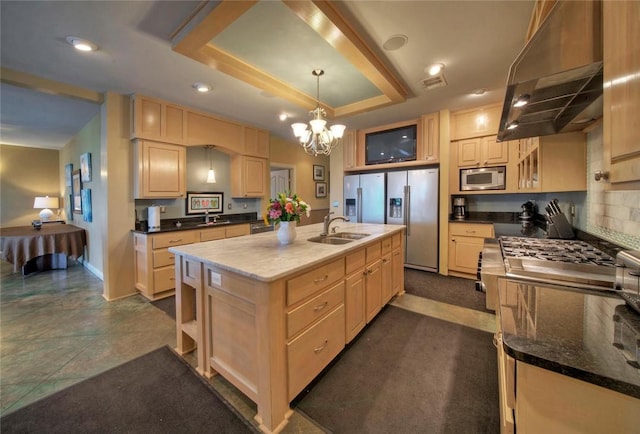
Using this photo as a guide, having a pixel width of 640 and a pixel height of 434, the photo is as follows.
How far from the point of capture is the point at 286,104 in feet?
11.3

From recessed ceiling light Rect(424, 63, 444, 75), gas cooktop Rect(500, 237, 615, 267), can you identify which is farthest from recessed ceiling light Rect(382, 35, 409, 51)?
gas cooktop Rect(500, 237, 615, 267)

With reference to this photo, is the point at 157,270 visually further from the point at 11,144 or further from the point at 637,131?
the point at 11,144

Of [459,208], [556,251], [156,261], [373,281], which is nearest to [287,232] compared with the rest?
[373,281]

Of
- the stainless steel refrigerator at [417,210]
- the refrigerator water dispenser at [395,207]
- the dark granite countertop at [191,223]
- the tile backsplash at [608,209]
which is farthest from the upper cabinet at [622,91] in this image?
the dark granite countertop at [191,223]

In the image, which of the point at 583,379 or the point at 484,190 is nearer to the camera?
the point at 583,379

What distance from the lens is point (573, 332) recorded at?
73 cm

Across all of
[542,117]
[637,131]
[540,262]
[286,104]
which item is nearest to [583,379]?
[637,131]

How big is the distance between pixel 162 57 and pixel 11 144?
6392 millimetres

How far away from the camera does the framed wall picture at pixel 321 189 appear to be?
21.0 feet

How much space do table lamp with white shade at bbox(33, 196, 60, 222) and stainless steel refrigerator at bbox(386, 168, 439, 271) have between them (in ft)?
24.8

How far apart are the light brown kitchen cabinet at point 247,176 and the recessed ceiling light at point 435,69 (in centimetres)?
310

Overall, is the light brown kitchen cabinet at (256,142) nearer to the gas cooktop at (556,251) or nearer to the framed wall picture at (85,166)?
the framed wall picture at (85,166)

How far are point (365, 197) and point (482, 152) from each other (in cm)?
190

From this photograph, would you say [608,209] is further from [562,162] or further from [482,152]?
[482,152]
